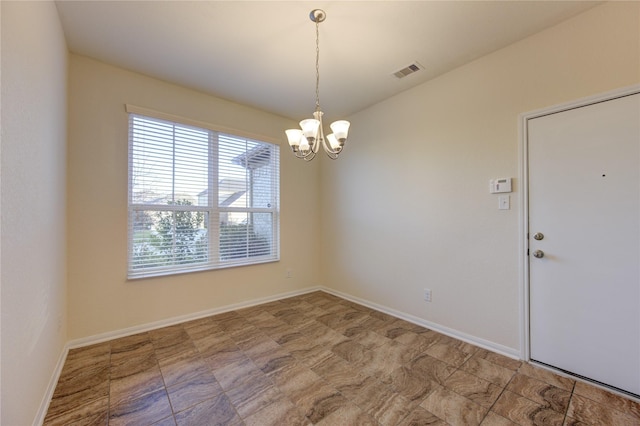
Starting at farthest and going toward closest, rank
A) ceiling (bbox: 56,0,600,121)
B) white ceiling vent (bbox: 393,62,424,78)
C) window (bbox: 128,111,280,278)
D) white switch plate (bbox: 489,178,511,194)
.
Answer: window (bbox: 128,111,280,278), white ceiling vent (bbox: 393,62,424,78), white switch plate (bbox: 489,178,511,194), ceiling (bbox: 56,0,600,121)

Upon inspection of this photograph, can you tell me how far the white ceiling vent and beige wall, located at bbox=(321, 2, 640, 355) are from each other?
0.32 meters

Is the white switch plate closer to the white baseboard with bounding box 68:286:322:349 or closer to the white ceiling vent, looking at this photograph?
the white ceiling vent

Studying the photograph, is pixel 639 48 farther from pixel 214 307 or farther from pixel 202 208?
pixel 214 307

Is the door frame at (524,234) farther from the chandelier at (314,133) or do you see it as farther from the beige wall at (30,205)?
the beige wall at (30,205)

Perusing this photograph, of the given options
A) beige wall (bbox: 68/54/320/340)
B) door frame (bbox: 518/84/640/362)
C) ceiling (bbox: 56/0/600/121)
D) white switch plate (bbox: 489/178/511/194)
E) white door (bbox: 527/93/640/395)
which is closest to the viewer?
white door (bbox: 527/93/640/395)

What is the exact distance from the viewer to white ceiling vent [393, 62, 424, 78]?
8.78ft

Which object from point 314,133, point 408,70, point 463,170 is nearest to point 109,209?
point 314,133

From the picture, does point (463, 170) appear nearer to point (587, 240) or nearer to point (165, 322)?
point (587, 240)

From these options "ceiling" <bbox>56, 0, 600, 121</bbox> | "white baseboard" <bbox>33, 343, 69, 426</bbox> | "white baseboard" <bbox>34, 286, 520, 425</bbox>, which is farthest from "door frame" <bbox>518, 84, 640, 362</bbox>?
"white baseboard" <bbox>33, 343, 69, 426</bbox>

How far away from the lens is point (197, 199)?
3189mm

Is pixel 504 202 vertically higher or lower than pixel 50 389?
higher

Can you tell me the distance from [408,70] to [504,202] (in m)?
1.67

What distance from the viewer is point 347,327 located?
2.95 meters

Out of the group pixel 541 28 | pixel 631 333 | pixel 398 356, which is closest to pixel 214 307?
pixel 398 356
